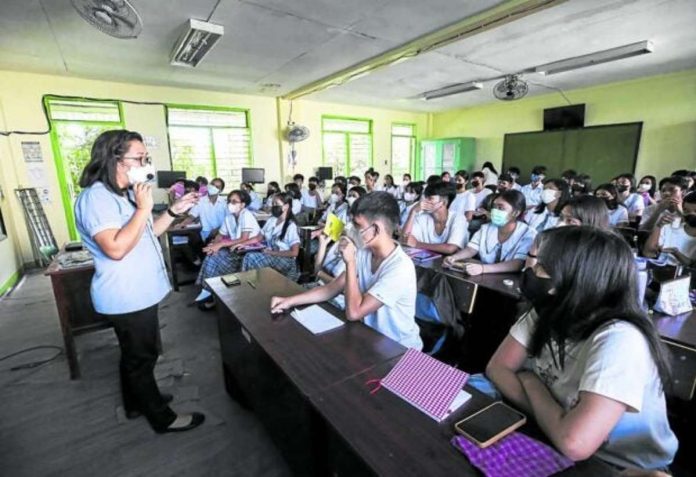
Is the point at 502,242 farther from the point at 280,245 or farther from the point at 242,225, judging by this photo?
the point at 242,225

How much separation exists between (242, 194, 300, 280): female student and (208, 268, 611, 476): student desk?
4.33 ft

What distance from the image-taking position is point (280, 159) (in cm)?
765

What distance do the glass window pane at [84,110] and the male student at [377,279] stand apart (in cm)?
610

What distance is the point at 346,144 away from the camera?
8750 mm

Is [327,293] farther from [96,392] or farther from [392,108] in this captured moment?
[392,108]

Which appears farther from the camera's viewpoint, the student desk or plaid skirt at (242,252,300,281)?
plaid skirt at (242,252,300,281)

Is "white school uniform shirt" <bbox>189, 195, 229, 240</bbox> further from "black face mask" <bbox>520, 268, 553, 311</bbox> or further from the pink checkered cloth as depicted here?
the pink checkered cloth

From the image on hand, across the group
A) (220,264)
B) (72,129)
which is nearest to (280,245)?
(220,264)

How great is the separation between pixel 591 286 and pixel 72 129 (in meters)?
7.25

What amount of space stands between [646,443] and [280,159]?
751 cm

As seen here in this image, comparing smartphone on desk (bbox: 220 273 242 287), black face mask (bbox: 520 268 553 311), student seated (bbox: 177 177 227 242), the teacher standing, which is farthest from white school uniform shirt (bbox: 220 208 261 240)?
black face mask (bbox: 520 268 553 311)

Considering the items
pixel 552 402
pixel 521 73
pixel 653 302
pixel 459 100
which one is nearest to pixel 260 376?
pixel 552 402

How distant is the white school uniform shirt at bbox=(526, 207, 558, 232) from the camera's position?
3.14m

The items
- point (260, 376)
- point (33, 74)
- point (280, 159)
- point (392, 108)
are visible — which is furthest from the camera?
point (392, 108)
